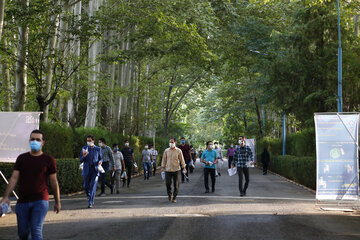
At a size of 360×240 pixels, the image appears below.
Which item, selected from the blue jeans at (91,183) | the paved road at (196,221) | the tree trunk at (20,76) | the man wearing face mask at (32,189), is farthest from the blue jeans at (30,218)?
the tree trunk at (20,76)

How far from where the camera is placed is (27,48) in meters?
17.7

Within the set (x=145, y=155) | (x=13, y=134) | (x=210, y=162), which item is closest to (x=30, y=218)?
(x=13, y=134)

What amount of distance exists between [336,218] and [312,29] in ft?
56.7

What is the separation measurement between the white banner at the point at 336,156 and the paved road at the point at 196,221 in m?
0.74

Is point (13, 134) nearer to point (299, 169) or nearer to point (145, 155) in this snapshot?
point (145, 155)

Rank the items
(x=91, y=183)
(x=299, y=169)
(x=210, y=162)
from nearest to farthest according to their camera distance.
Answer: (x=91, y=183) → (x=210, y=162) → (x=299, y=169)

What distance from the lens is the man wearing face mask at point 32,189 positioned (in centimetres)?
589

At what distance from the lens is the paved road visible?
885 cm

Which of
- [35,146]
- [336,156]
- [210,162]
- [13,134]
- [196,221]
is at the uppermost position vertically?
[13,134]

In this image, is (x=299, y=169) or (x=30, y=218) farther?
(x=299, y=169)

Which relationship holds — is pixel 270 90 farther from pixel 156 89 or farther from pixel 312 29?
pixel 156 89

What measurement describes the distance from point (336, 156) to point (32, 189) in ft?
32.5

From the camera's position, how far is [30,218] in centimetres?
596

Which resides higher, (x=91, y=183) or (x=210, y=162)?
(x=210, y=162)
